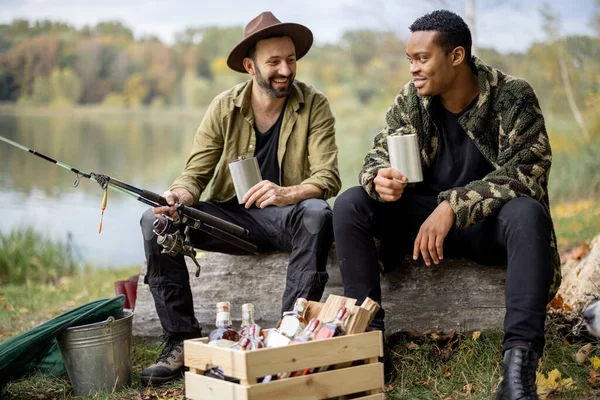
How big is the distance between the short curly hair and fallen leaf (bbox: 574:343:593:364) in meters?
1.43

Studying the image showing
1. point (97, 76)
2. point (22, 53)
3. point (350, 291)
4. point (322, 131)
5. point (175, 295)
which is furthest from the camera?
point (97, 76)

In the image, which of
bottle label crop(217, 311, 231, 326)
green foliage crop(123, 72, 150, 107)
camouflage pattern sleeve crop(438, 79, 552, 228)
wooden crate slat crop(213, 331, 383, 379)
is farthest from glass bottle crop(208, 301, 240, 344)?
green foliage crop(123, 72, 150, 107)

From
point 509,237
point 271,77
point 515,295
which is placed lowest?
point 515,295

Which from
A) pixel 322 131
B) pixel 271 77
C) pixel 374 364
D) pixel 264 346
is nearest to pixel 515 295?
pixel 374 364

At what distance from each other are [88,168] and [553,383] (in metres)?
8.43

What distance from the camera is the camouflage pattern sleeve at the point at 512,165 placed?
121 inches

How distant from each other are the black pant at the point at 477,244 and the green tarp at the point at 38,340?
1.17 m

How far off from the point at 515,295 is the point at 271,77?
5.97ft

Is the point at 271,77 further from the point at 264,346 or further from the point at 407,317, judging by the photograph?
the point at 264,346

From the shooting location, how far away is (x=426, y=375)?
11.0 ft

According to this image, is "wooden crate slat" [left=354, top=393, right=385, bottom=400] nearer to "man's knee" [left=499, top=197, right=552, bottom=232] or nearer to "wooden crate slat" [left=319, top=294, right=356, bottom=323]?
"wooden crate slat" [left=319, top=294, right=356, bottom=323]

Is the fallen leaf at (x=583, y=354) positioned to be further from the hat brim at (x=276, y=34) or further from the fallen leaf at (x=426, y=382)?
the hat brim at (x=276, y=34)

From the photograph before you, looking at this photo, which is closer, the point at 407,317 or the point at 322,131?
the point at 407,317

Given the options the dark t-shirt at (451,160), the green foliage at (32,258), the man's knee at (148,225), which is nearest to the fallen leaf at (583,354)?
the dark t-shirt at (451,160)
